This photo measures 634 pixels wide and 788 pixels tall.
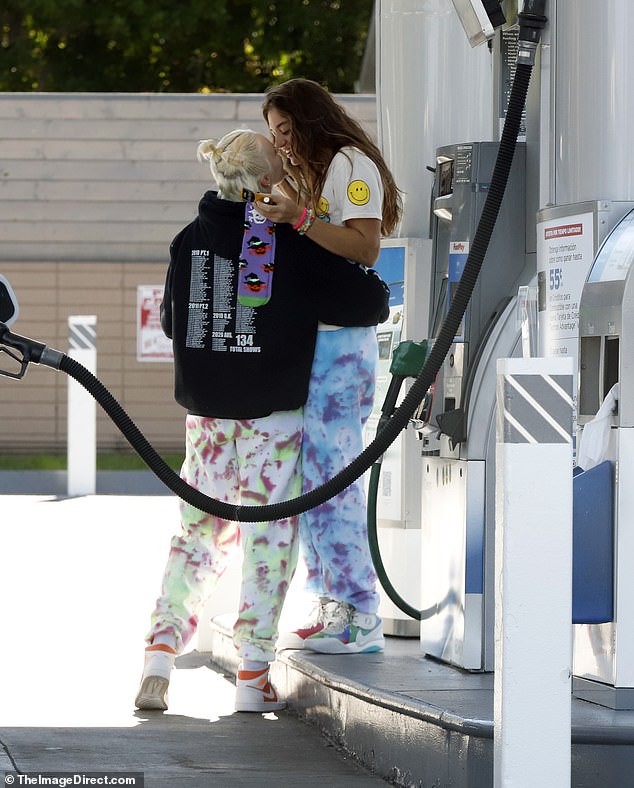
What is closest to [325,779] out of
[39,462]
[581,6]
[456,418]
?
[456,418]

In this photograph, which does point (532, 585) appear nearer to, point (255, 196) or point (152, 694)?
→ point (255, 196)

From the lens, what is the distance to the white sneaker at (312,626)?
17.0 feet

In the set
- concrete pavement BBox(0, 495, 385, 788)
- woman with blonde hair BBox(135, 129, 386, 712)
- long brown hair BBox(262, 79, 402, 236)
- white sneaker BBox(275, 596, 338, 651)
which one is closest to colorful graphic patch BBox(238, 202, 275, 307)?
woman with blonde hair BBox(135, 129, 386, 712)

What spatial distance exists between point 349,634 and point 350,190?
145cm

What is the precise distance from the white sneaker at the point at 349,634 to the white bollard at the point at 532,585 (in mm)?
2213

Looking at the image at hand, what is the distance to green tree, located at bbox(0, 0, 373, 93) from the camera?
27.6 metres

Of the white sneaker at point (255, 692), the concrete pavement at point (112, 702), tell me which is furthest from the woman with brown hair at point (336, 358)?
the concrete pavement at point (112, 702)

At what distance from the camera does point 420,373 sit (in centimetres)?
438

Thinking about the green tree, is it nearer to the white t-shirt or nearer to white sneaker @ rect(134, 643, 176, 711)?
the white t-shirt

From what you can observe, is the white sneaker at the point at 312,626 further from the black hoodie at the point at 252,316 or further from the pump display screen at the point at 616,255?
the pump display screen at the point at 616,255

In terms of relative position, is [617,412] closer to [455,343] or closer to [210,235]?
[455,343]

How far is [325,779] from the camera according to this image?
417 cm

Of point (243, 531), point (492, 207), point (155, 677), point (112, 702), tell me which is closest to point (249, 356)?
point (243, 531)

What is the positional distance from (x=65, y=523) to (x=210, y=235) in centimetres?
657
